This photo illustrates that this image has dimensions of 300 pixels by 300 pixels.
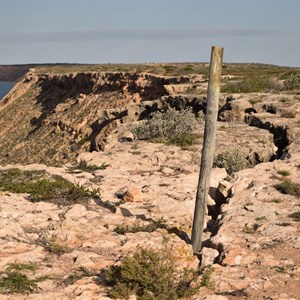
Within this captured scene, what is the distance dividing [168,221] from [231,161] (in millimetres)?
4628

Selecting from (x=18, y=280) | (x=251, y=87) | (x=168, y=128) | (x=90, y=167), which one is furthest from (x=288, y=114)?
(x=18, y=280)

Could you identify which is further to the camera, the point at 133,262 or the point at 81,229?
the point at 81,229

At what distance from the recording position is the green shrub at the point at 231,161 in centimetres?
1317

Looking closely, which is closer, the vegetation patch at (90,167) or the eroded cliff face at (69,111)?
the vegetation patch at (90,167)

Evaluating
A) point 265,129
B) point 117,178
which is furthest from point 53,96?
point 117,178

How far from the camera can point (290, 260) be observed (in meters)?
6.95

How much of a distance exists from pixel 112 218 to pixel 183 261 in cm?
275

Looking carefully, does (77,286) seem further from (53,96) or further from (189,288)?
(53,96)

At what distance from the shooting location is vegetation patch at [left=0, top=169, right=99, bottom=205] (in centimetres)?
1066

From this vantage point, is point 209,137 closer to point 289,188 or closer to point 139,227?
point 139,227

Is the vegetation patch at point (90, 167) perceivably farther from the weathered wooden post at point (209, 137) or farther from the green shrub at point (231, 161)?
the weathered wooden post at point (209, 137)

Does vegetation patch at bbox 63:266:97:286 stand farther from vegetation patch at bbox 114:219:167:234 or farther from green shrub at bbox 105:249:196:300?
vegetation patch at bbox 114:219:167:234

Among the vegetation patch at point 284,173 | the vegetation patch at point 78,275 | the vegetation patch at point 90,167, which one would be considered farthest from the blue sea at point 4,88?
the vegetation patch at point 78,275

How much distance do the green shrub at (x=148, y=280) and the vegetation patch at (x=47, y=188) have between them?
4.39 meters
